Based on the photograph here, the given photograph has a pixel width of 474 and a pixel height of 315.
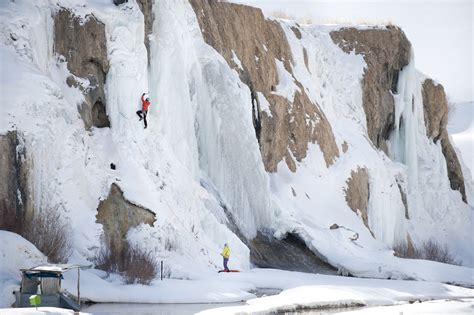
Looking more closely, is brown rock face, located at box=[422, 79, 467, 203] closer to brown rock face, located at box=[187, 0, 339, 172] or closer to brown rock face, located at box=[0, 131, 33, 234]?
Answer: brown rock face, located at box=[187, 0, 339, 172]

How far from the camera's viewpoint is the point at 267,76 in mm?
54219

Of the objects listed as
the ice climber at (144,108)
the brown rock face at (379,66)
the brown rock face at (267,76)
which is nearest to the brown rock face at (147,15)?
the ice climber at (144,108)

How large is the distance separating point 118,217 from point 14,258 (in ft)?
21.3

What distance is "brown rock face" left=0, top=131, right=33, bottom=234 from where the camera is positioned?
31.3 metres

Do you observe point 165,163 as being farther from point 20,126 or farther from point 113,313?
point 113,313

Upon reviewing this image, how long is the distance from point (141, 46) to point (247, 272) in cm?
884

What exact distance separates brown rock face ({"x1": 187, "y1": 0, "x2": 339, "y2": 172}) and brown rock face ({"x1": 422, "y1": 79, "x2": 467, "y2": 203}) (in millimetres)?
15977

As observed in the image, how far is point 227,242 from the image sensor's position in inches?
1607

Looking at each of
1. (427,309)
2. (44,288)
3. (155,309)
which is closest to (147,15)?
(155,309)

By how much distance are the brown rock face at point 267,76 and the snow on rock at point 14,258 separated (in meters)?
20.1

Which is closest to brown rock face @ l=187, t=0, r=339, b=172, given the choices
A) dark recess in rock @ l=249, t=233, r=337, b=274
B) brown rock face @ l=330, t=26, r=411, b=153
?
dark recess in rock @ l=249, t=233, r=337, b=274

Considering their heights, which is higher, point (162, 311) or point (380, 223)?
point (380, 223)

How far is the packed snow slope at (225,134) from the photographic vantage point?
34.7 meters

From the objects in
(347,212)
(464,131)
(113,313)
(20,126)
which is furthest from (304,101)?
(464,131)
